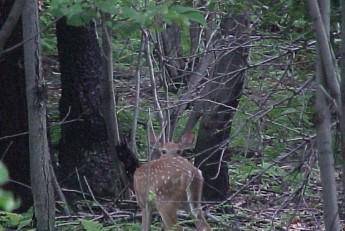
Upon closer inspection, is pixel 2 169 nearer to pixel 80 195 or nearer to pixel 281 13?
pixel 281 13

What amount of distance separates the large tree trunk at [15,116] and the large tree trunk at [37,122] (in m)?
2.25

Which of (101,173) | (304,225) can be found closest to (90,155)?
(101,173)

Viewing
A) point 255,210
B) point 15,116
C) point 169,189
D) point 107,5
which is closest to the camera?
point 107,5

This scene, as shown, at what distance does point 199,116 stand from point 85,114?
1446 millimetres

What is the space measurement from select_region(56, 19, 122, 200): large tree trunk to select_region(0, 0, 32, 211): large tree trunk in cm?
132

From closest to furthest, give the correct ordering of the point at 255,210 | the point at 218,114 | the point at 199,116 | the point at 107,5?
1. the point at 107,5
2. the point at 255,210
3. the point at 218,114
4. the point at 199,116

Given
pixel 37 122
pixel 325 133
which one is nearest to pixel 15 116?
pixel 37 122

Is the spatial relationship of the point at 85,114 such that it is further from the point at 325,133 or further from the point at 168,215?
the point at 325,133

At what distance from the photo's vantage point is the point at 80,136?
1216cm

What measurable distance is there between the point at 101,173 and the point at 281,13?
5.76 metres

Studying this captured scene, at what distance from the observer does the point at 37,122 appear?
24.8 feet

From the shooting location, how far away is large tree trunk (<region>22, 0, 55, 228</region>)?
7191 mm

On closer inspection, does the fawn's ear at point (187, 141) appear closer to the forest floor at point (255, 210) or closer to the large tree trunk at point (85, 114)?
the forest floor at point (255, 210)

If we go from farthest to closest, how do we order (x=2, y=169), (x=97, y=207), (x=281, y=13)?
(x=97, y=207) → (x=281, y=13) → (x=2, y=169)
